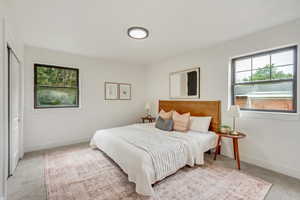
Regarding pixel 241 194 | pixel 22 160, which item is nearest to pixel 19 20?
pixel 22 160

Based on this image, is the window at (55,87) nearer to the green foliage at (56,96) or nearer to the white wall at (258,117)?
the green foliage at (56,96)

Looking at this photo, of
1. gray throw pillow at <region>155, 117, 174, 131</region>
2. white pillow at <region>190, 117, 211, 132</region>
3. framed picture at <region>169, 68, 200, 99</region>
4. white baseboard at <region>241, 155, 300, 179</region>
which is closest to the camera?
white baseboard at <region>241, 155, 300, 179</region>

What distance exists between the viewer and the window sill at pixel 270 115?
2.22m

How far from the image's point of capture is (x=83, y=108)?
13.2 ft

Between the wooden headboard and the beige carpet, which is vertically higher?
the wooden headboard

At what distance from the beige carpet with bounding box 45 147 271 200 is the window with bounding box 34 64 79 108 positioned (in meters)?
1.58

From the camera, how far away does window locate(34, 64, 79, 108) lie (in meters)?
3.46

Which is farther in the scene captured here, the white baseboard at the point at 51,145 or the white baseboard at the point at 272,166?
the white baseboard at the point at 51,145

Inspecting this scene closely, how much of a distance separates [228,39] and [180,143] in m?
2.37

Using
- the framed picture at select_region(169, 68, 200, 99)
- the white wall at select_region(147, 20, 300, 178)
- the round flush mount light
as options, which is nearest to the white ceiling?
the round flush mount light

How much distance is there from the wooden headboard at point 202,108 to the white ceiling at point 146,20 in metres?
1.41

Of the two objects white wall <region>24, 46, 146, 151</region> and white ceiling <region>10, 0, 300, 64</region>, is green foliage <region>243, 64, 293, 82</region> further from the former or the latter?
white wall <region>24, 46, 146, 151</region>

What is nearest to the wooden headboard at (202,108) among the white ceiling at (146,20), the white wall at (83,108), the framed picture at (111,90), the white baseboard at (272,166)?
the white baseboard at (272,166)

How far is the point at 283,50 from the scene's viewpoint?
2.40m
